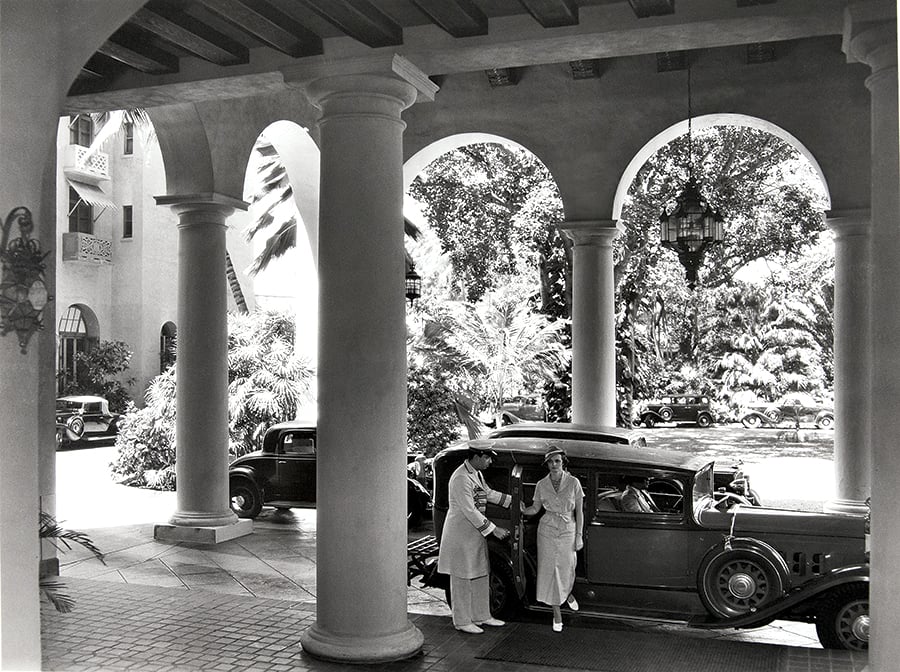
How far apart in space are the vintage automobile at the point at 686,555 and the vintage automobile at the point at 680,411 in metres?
25.0

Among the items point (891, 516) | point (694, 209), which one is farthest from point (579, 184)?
point (891, 516)

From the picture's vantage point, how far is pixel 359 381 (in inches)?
287

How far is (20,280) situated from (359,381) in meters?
3.13

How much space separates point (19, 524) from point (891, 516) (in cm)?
489

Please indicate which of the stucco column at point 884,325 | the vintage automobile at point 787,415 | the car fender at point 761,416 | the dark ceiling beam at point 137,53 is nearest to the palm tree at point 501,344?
the dark ceiling beam at point 137,53

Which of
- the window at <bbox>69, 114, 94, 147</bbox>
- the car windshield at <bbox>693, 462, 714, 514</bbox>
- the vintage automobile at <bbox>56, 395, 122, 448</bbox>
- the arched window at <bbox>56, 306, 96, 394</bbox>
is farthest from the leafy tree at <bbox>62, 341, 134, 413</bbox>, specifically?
the car windshield at <bbox>693, 462, 714, 514</bbox>

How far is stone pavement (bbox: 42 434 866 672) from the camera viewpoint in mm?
7336

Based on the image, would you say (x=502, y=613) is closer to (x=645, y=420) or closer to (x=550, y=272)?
(x=550, y=272)

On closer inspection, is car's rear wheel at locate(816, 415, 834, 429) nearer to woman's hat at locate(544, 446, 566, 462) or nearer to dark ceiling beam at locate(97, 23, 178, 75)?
woman's hat at locate(544, 446, 566, 462)

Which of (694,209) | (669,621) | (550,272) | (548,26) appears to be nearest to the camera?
(548,26)

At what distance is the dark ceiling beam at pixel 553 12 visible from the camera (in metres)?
6.77

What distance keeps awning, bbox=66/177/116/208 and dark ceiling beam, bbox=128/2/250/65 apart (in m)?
26.1

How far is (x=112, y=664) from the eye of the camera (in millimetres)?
7246

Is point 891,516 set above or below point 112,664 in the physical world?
above
